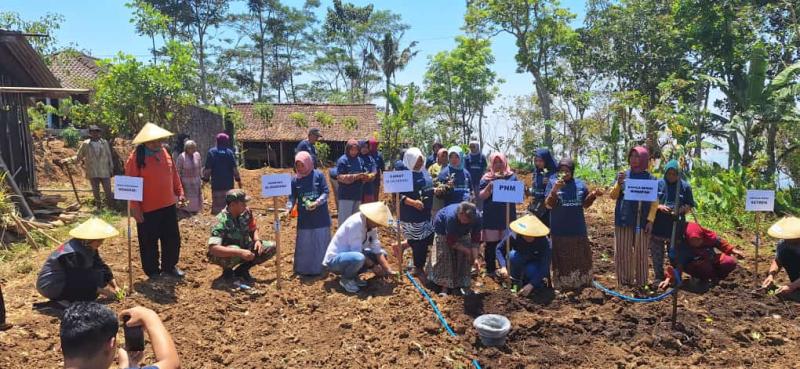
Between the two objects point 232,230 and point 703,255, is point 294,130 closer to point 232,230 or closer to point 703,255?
point 232,230

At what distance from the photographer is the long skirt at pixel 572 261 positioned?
5.63 m

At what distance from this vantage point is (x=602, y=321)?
4867 mm

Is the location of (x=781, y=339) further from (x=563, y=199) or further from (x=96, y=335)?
(x=96, y=335)

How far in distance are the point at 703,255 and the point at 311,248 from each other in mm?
4280

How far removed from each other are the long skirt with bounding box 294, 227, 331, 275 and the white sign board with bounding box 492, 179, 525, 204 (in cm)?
189

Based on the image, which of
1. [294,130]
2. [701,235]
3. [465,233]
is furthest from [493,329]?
[294,130]

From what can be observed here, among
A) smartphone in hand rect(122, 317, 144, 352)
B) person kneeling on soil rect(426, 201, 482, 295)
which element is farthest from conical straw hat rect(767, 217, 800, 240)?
smartphone in hand rect(122, 317, 144, 352)

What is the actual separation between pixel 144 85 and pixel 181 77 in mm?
835

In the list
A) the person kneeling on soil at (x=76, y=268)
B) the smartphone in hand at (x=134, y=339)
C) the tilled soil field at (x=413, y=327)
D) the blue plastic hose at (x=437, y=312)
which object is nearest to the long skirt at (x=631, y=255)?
the tilled soil field at (x=413, y=327)

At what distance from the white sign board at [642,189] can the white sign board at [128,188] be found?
15.4 feet

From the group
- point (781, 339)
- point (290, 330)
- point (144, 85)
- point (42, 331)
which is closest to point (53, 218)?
point (144, 85)

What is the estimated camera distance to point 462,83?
2623 cm

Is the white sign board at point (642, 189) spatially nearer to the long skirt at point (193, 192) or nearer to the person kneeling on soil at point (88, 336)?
the person kneeling on soil at point (88, 336)

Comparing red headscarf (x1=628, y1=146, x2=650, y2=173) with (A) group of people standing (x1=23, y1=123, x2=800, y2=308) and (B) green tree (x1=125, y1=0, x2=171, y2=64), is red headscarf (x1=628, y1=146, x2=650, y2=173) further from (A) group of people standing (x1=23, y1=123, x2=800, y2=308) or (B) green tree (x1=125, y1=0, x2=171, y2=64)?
(B) green tree (x1=125, y1=0, x2=171, y2=64)
